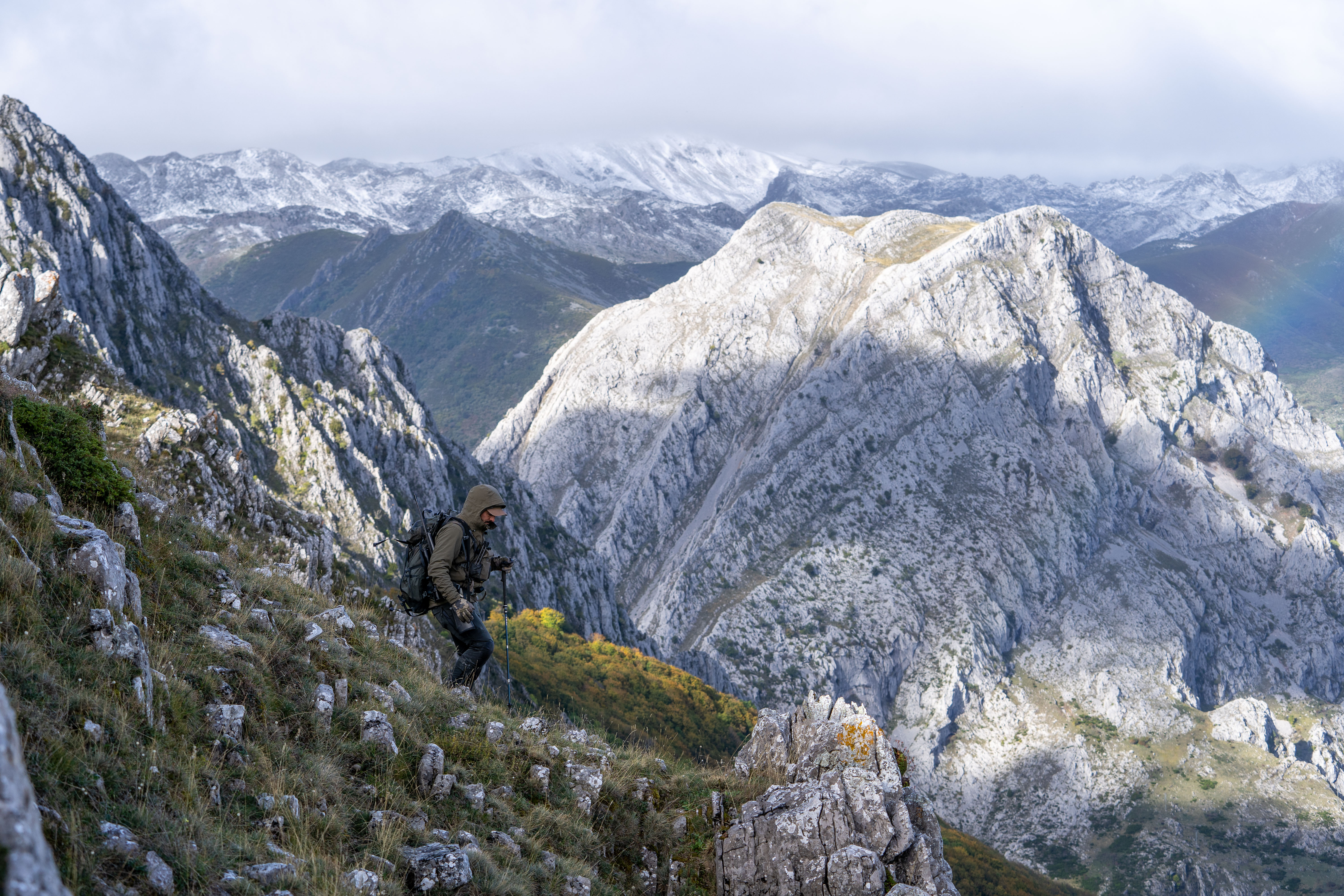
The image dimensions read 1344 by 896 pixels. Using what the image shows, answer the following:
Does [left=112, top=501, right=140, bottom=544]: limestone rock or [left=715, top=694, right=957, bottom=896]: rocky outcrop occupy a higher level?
[left=112, top=501, right=140, bottom=544]: limestone rock

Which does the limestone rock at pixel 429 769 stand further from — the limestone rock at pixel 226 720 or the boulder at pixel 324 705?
the limestone rock at pixel 226 720

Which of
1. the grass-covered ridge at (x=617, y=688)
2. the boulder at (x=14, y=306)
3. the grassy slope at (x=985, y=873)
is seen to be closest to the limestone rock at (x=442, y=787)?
the boulder at (x=14, y=306)

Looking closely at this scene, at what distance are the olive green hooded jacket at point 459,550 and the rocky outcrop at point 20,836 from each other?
8.58 meters

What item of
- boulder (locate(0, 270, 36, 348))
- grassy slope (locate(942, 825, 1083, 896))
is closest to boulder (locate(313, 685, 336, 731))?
boulder (locate(0, 270, 36, 348))

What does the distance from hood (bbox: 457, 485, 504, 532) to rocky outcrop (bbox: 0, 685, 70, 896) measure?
936cm

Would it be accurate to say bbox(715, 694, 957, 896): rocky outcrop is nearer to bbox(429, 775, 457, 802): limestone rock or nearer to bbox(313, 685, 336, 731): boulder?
bbox(429, 775, 457, 802): limestone rock

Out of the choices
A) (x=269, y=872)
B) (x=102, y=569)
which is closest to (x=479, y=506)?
(x=102, y=569)

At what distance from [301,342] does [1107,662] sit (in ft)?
464

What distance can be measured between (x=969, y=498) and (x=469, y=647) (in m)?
153

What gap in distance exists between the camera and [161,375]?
68500mm

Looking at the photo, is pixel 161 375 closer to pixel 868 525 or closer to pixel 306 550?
pixel 306 550

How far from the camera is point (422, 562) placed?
1290cm

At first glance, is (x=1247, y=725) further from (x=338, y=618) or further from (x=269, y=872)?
(x=269, y=872)

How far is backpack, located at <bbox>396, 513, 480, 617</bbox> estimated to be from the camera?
1285 centimetres
